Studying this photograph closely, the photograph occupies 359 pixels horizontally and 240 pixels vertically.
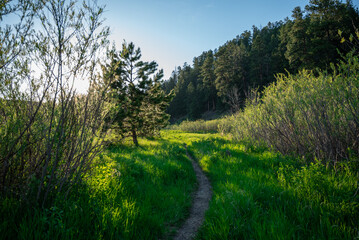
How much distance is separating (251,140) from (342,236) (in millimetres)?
6543

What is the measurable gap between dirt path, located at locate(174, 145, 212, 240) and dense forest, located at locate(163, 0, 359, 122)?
3.63 m

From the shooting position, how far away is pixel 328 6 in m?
22.8

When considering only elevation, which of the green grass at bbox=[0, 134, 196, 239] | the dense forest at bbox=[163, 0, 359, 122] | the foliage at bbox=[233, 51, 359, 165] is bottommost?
the green grass at bbox=[0, 134, 196, 239]

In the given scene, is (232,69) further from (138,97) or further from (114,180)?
(114,180)

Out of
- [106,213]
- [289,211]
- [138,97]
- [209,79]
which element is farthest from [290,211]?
[209,79]

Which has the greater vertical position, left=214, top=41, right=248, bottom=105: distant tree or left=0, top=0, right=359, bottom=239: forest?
left=214, top=41, right=248, bottom=105: distant tree

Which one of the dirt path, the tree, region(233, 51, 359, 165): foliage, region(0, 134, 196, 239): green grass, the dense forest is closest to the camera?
region(0, 134, 196, 239): green grass

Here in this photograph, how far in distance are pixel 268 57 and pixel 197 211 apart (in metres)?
46.7

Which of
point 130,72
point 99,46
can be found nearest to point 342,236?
point 99,46

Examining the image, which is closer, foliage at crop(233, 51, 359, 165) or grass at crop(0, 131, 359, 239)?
grass at crop(0, 131, 359, 239)

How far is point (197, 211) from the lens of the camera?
11.2 feet

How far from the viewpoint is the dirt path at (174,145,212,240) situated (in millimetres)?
2676

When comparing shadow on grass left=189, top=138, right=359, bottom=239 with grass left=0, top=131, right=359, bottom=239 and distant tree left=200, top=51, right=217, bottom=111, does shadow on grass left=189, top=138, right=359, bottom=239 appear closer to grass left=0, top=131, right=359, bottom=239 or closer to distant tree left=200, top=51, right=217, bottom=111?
grass left=0, top=131, right=359, bottom=239

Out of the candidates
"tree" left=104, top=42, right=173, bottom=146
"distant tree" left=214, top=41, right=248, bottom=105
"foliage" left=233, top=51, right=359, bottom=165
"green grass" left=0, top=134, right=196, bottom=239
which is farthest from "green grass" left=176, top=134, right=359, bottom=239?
"distant tree" left=214, top=41, right=248, bottom=105
